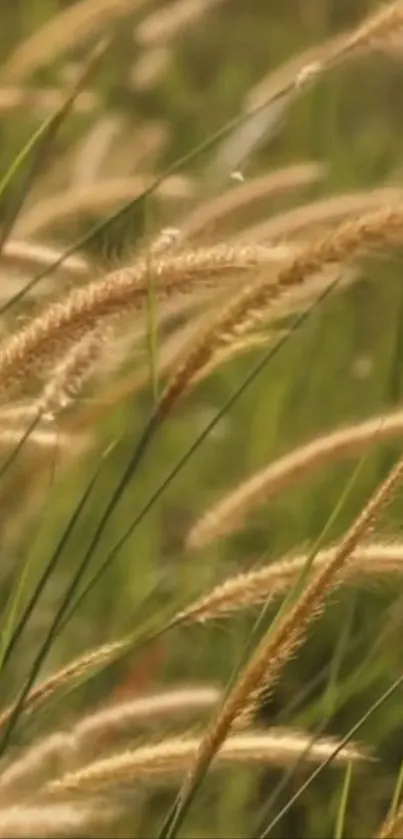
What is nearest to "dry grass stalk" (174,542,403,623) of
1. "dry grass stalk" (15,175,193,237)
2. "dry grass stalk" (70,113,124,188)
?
"dry grass stalk" (15,175,193,237)

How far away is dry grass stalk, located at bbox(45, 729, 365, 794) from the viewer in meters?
0.63

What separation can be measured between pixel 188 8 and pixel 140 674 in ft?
1.60

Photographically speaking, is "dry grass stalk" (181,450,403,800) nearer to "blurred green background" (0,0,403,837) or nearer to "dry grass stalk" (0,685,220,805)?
"blurred green background" (0,0,403,837)

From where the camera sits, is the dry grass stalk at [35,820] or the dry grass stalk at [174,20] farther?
the dry grass stalk at [174,20]

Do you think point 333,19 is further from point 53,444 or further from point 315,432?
point 53,444

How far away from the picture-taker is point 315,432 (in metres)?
1.40

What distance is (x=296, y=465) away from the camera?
709 millimetres

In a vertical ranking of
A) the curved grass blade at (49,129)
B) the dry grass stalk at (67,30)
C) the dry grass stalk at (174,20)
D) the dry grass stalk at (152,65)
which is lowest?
the curved grass blade at (49,129)

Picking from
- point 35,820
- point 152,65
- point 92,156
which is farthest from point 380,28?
point 152,65

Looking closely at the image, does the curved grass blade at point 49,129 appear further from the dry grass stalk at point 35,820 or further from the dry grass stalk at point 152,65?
the dry grass stalk at point 152,65

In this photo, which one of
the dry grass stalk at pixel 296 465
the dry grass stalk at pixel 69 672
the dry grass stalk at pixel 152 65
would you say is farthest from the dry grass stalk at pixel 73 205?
the dry grass stalk at pixel 152 65

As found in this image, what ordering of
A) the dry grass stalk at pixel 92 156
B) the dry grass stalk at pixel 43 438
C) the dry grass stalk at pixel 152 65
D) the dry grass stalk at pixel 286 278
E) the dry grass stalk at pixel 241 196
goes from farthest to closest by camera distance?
the dry grass stalk at pixel 152 65 → the dry grass stalk at pixel 92 156 → the dry grass stalk at pixel 241 196 → the dry grass stalk at pixel 43 438 → the dry grass stalk at pixel 286 278

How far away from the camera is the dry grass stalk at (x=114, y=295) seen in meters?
0.52

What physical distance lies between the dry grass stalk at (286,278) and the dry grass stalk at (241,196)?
12.5 inches
